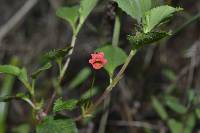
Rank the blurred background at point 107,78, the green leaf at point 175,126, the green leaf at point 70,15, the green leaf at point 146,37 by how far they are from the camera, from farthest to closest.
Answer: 1. the blurred background at point 107,78
2. the green leaf at point 175,126
3. the green leaf at point 70,15
4. the green leaf at point 146,37

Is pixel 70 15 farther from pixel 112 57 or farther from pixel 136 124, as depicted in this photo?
pixel 136 124

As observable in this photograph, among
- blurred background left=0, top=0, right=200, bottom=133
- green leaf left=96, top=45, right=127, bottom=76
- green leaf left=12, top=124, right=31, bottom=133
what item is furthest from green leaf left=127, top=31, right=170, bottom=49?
green leaf left=12, top=124, right=31, bottom=133

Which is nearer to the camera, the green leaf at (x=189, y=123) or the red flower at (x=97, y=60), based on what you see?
the red flower at (x=97, y=60)

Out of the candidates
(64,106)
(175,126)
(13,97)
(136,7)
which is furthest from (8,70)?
(175,126)

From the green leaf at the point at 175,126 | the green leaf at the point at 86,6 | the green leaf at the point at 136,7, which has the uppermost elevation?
the green leaf at the point at 86,6

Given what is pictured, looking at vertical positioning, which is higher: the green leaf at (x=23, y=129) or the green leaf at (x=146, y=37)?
the green leaf at (x=146, y=37)

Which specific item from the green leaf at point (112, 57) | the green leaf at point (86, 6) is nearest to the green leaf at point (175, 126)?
the green leaf at point (112, 57)

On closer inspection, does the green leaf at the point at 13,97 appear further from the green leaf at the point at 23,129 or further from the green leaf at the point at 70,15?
the green leaf at the point at 23,129
